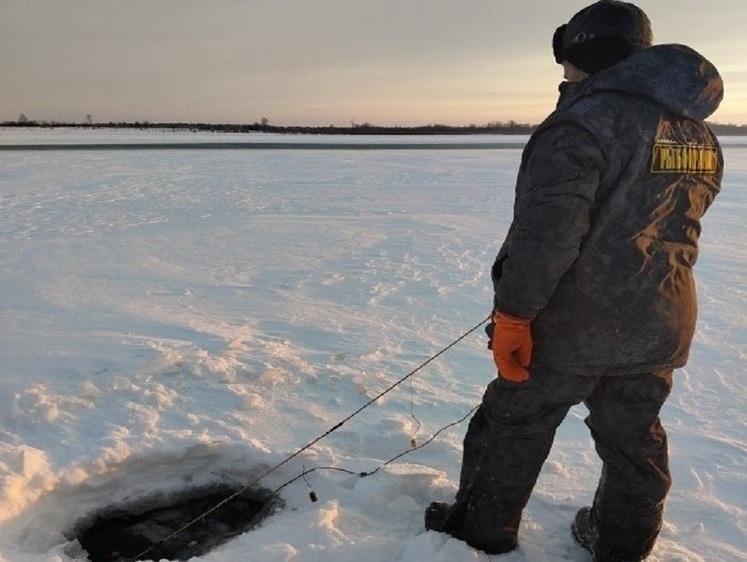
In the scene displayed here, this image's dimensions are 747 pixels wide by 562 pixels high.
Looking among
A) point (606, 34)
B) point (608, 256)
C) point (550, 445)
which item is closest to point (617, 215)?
point (608, 256)

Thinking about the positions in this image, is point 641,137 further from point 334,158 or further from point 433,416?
point 334,158

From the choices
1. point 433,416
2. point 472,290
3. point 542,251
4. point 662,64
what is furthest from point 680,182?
point 472,290

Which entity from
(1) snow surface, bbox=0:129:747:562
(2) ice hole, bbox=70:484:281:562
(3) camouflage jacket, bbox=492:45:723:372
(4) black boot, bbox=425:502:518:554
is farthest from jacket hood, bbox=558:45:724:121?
(2) ice hole, bbox=70:484:281:562

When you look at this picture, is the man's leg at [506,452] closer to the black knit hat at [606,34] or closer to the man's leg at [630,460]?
the man's leg at [630,460]

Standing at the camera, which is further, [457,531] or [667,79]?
[457,531]

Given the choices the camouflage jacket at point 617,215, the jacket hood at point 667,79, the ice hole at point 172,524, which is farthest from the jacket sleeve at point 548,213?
the ice hole at point 172,524

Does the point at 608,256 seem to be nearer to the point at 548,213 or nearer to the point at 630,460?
the point at 548,213

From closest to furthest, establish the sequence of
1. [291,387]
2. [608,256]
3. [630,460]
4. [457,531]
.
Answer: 1. [608,256]
2. [630,460]
3. [457,531]
4. [291,387]

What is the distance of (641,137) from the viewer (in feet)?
6.41

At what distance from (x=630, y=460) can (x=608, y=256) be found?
0.79 metres

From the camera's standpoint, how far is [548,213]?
6.35 ft

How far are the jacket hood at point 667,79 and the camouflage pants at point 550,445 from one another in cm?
88

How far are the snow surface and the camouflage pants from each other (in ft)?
0.55

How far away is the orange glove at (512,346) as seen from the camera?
2.10 m
